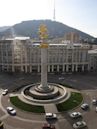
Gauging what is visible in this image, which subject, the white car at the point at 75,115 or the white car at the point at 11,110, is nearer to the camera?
the white car at the point at 75,115

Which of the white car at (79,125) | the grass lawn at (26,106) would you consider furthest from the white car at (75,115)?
the grass lawn at (26,106)

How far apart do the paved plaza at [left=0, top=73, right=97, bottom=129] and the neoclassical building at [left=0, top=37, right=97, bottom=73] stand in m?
9.04

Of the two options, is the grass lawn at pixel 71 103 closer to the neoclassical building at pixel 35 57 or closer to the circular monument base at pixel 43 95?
the circular monument base at pixel 43 95

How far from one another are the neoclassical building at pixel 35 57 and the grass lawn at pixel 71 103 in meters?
48.7

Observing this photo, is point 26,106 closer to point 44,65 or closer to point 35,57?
point 44,65

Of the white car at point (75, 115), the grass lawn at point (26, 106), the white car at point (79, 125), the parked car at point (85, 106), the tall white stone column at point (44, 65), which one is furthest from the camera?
the tall white stone column at point (44, 65)

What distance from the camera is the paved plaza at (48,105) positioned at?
6612 centimetres

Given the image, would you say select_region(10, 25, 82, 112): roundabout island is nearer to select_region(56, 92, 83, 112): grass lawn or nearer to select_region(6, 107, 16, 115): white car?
select_region(56, 92, 83, 112): grass lawn

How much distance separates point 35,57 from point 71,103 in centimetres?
6094

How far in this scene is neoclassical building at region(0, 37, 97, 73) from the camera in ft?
439

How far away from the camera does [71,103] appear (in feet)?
269

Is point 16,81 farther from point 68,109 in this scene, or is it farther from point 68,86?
point 68,109

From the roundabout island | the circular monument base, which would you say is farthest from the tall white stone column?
the circular monument base

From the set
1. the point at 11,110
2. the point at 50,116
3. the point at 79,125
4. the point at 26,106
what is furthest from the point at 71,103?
the point at 11,110
